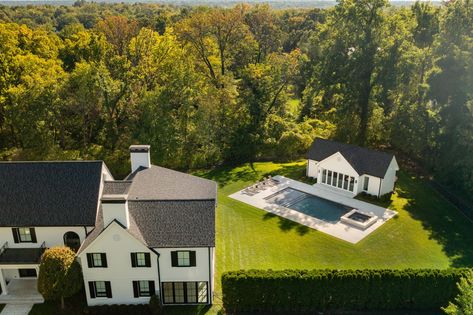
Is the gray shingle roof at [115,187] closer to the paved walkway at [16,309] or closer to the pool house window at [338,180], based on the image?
the paved walkway at [16,309]

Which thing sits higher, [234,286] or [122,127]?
[122,127]

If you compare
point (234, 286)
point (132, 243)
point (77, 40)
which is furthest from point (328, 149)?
point (77, 40)

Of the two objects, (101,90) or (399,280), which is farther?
(101,90)

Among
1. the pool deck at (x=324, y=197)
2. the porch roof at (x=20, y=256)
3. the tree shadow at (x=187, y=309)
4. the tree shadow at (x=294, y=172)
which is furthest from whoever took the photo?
the tree shadow at (x=294, y=172)

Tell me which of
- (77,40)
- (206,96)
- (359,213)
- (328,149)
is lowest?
(359,213)

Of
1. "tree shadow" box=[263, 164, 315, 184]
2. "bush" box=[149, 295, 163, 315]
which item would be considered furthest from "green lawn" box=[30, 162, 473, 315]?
"tree shadow" box=[263, 164, 315, 184]

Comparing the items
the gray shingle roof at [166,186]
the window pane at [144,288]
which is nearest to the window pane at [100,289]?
the window pane at [144,288]

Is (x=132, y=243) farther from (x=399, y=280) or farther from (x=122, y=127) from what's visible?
(x=122, y=127)
